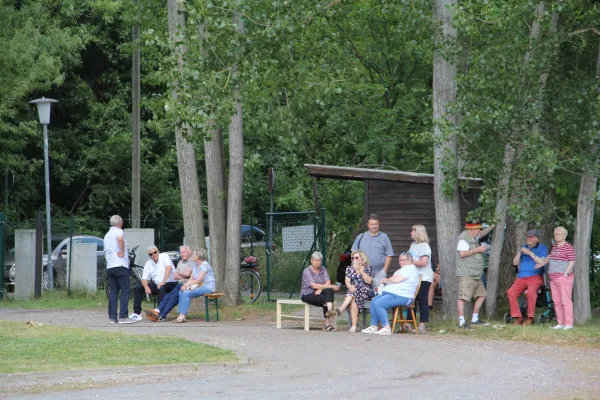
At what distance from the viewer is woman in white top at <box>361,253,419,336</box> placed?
16.5m

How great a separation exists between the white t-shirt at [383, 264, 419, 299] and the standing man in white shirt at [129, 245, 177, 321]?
4.12 meters

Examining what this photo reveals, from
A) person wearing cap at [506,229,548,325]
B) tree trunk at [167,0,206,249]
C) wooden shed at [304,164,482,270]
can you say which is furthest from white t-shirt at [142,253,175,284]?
person wearing cap at [506,229,548,325]

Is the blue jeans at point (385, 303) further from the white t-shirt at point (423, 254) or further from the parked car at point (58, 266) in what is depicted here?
the parked car at point (58, 266)

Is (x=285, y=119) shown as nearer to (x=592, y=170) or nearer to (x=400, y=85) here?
(x=592, y=170)

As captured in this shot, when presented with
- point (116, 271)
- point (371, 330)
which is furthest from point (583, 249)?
point (116, 271)

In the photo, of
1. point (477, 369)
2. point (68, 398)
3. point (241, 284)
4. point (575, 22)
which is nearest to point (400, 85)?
point (241, 284)

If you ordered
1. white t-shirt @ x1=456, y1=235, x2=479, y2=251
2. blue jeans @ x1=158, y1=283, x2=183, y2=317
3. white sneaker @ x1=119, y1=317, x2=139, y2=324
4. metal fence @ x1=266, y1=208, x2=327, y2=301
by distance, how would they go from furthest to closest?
metal fence @ x1=266, y1=208, x2=327, y2=301 < blue jeans @ x1=158, y1=283, x2=183, y2=317 < white sneaker @ x1=119, y1=317, x2=139, y2=324 < white t-shirt @ x1=456, y1=235, x2=479, y2=251

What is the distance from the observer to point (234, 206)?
2061 centimetres

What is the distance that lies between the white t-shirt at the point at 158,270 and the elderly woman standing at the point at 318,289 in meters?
2.69

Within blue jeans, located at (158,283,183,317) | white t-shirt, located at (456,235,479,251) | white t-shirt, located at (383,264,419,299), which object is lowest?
blue jeans, located at (158,283,183,317)

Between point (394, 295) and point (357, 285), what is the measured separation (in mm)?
827

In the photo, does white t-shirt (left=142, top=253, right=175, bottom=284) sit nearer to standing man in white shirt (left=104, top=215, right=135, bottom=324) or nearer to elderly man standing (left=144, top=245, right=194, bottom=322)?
elderly man standing (left=144, top=245, right=194, bottom=322)

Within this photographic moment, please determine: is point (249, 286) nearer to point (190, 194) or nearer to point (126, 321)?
point (190, 194)

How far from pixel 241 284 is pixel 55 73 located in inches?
487
